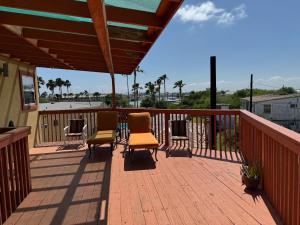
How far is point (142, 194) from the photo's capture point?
383 centimetres

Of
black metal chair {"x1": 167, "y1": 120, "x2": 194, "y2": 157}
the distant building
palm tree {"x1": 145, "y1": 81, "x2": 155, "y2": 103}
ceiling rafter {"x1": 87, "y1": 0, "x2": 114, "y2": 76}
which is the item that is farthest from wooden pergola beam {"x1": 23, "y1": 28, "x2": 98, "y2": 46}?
palm tree {"x1": 145, "y1": 81, "x2": 155, "y2": 103}

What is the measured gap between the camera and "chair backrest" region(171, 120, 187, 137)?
6.43 meters

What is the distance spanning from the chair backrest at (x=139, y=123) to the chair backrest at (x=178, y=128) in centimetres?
64

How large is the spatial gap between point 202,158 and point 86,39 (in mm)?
3500

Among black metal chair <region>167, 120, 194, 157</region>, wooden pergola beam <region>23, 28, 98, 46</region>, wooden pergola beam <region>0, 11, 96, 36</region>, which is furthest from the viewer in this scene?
black metal chair <region>167, 120, 194, 157</region>

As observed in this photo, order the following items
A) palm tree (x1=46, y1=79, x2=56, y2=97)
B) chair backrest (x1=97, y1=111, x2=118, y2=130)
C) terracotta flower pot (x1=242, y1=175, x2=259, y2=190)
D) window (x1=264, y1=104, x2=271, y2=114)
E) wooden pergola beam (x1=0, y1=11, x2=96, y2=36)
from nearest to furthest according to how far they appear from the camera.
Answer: wooden pergola beam (x1=0, y1=11, x2=96, y2=36), terracotta flower pot (x1=242, y1=175, x2=259, y2=190), chair backrest (x1=97, y1=111, x2=118, y2=130), window (x1=264, y1=104, x2=271, y2=114), palm tree (x1=46, y1=79, x2=56, y2=97)

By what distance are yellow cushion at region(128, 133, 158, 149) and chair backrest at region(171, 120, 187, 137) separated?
605 millimetres

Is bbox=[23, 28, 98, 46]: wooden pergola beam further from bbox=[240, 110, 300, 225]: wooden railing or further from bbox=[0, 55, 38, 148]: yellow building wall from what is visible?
bbox=[240, 110, 300, 225]: wooden railing

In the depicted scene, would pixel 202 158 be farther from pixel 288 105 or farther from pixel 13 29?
pixel 288 105

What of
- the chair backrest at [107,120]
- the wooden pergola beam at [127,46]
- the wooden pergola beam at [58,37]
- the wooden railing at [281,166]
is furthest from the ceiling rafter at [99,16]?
the chair backrest at [107,120]

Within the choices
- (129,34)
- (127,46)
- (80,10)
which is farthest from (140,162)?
(80,10)

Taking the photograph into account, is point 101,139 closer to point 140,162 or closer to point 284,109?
point 140,162

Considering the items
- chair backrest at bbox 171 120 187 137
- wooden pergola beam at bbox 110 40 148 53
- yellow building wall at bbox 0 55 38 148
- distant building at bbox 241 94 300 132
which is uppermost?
wooden pergola beam at bbox 110 40 148 53

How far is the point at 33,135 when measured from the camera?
7.74 meters
